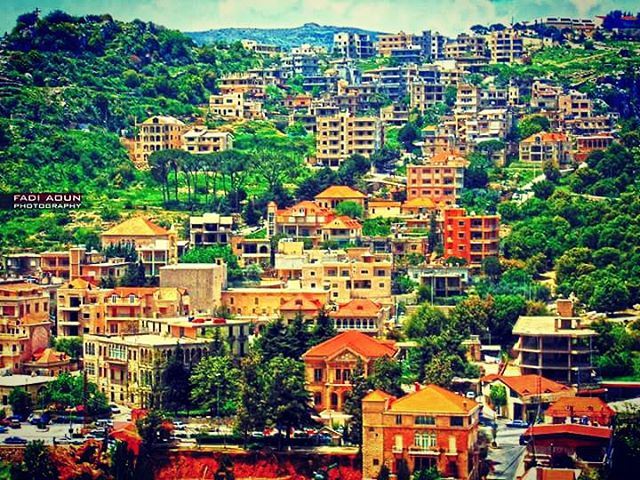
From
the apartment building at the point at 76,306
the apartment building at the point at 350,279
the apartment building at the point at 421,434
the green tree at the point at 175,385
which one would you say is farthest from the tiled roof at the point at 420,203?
the apartment building at the point at 421,434

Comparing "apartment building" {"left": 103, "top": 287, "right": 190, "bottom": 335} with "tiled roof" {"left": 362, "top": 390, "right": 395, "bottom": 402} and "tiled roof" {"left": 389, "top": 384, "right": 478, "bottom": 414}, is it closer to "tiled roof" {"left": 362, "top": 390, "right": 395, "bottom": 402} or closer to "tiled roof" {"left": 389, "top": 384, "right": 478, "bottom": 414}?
"tiled roof" {"left": 362, "top": 390, "right": 395, "bottom": 402}

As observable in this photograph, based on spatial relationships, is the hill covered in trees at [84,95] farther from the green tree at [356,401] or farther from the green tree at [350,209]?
the green tree at [356,401]

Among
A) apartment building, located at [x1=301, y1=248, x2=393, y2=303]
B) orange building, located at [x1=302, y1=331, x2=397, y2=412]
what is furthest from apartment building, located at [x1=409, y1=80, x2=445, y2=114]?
orange building, located at [x1=302, y1=331, x2=397, y2=412]

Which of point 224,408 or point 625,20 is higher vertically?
point 625,20

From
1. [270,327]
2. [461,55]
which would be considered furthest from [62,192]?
[461,55]

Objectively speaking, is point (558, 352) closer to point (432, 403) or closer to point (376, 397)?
point (432, 403)

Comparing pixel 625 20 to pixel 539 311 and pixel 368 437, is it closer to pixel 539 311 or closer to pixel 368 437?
pixel 539 311
